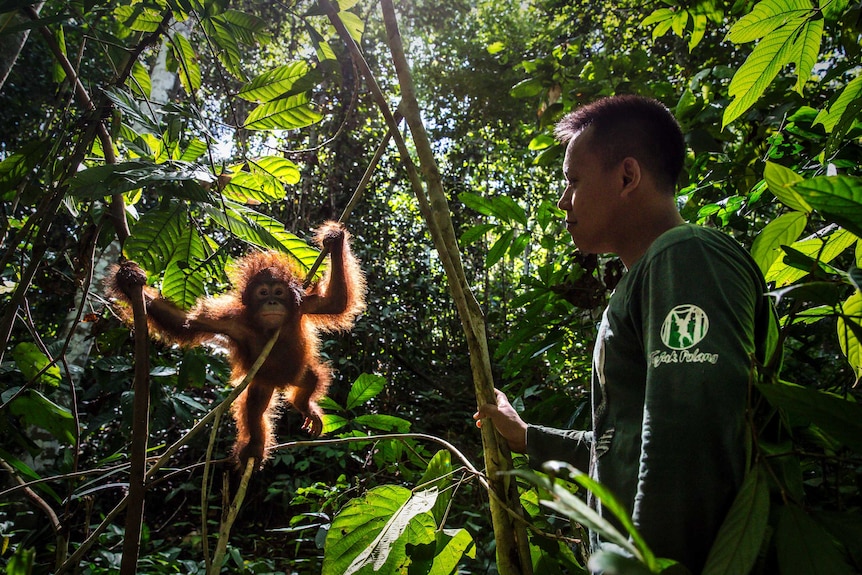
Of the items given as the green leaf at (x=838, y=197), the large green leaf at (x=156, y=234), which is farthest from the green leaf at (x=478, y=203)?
the green leaf at (x=838, y=197)

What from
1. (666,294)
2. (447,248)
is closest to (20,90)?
(447,248)

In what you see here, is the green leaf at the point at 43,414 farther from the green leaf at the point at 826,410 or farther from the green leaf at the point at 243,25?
the green leaf at the point at 826,410

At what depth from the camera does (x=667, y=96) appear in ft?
10.4

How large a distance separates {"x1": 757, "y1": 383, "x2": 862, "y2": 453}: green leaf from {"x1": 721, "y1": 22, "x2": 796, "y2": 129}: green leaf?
38.7 inches

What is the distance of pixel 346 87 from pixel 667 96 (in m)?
4.37

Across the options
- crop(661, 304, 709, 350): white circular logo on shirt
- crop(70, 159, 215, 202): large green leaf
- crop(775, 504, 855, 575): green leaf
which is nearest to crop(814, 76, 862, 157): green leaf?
crop(661, 304, 709, 350): white circular logo on shirt

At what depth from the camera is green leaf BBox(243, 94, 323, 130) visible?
163 cm

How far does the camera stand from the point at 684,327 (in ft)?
3.14

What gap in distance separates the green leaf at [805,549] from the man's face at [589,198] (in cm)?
94

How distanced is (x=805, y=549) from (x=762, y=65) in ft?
3.79

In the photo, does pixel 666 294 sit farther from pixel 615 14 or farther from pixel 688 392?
pixel 615 14

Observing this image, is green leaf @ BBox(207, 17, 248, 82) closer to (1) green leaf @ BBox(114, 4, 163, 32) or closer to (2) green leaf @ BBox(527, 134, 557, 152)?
(1) green leaf @ BBox(114, 4, 163, 32)

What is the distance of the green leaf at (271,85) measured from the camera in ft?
5.33

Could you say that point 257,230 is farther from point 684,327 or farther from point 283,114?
point 684,327
